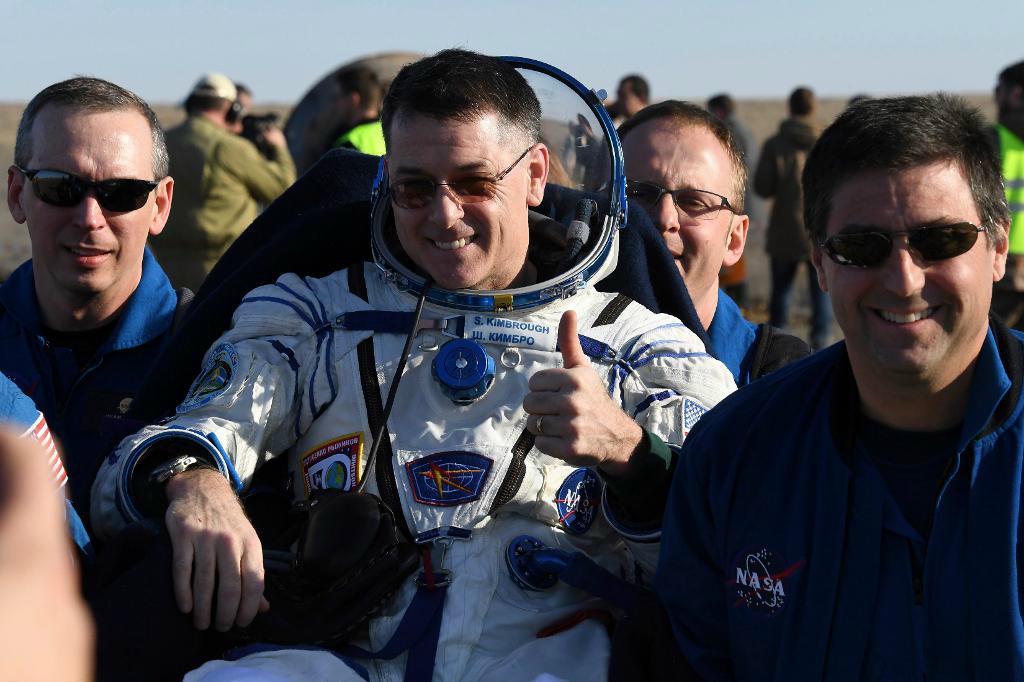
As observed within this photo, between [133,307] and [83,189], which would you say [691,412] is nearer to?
[133,307]

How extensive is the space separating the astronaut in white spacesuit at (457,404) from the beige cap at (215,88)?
454 cm

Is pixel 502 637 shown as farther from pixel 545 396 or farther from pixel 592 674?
pixel 545 396

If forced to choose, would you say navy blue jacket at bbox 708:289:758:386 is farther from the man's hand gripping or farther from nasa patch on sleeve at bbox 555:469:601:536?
the man's hand gripping

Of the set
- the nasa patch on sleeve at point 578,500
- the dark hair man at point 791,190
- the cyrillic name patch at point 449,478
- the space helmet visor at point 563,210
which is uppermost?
the space helmet visor at point 563,210

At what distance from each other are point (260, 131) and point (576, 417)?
6381mm

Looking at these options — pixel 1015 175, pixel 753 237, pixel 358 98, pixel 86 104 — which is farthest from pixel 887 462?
pixel 753 237

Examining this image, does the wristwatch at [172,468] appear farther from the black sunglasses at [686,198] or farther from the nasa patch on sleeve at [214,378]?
the black sunglasses at [686,198]

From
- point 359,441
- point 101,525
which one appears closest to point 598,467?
point 359,441

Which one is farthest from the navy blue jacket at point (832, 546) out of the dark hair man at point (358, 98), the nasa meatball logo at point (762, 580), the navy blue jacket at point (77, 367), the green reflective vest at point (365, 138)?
the dark hair man at point (358, 98)

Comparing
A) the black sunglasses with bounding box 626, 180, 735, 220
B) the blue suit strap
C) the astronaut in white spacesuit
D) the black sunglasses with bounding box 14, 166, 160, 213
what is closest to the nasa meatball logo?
the astronaut in white spacesuit

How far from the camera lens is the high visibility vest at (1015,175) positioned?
22.0 feet

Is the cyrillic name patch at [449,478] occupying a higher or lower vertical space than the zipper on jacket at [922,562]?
lower

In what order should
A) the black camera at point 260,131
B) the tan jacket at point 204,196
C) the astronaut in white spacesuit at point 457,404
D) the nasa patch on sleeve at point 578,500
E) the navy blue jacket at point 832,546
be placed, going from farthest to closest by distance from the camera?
the black camera at point 260,131 < the tan jacket at point 204,196 < the nasa patch on sleeve at point 578,500 < the astronaut in white spacesuit at point 457,404 < the navy blue jacket at point 832,546

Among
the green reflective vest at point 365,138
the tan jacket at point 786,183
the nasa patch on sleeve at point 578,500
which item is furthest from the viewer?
the tan jacket at point 786,183
